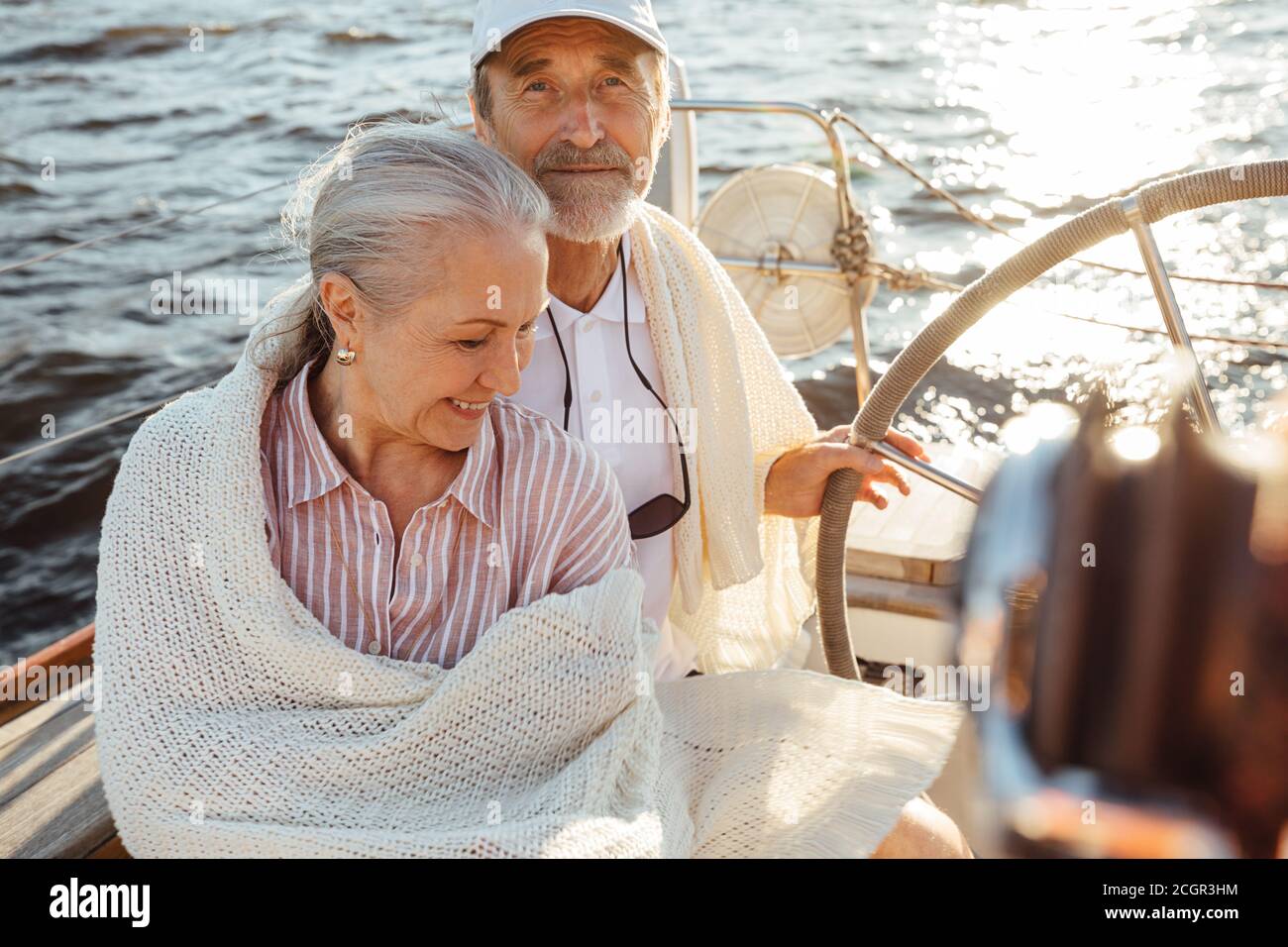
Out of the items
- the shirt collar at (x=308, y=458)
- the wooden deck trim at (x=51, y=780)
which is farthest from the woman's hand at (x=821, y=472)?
the wooden deck trim at (x=51, y=780)

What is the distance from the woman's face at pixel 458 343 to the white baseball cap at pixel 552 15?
0.37 m

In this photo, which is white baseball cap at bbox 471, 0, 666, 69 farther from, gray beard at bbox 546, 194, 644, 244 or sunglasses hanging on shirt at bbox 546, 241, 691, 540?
sunglasses hanging on shirt at bbox 546, 241, 691, 540

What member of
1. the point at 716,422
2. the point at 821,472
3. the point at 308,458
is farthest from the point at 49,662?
the point at 821,472

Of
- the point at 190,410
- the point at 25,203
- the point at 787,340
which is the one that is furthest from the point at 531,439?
the point at 25,203

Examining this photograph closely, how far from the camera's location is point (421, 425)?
51.6 inches

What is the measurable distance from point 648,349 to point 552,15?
462 millimetres

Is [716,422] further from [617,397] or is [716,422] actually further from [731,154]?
[731,154]

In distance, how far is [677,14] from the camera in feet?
28.6

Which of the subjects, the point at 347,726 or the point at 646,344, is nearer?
the point at 347,726

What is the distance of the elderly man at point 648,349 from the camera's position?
157 cm

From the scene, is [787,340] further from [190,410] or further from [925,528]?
[190,410]

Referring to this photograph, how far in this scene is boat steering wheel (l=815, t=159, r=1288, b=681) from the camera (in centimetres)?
117

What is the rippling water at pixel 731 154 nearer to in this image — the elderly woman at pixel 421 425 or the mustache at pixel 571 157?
the mustache at pixel 571 157
